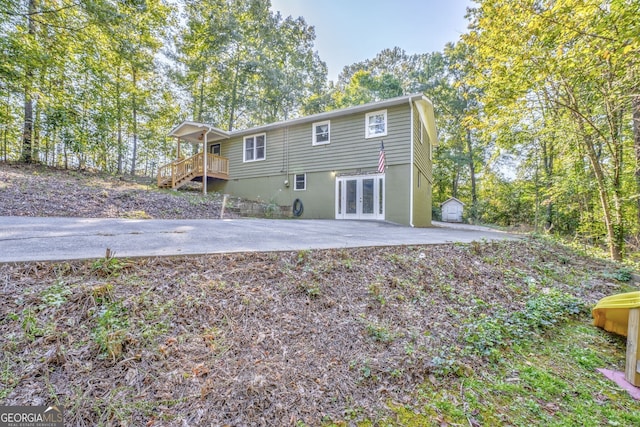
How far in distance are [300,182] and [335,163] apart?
→ 1.82 metres

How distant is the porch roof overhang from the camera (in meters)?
12.1

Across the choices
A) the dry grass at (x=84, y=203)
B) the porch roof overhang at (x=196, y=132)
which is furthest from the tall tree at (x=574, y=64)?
the porch roof overhang at (x=196, y=132)

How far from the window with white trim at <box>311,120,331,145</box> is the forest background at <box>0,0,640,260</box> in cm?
498

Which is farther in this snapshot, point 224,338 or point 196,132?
point 196,132

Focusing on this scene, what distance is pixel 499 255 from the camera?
15.1 ft

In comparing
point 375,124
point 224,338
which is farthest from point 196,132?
point 224,338

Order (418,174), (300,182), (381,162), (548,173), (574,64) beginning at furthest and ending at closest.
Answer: (548,173) → (300,182) → (418,174) → (381,162) → (574,64)

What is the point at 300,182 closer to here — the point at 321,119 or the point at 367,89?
the point at 321,119

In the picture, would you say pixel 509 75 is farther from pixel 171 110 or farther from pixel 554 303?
pixel 171 110

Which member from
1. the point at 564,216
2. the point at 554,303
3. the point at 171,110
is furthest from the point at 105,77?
the point at 564,216

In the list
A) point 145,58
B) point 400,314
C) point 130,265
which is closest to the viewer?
point 130,265

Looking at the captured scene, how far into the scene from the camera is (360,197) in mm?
10156

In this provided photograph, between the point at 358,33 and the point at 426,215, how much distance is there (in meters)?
9.03

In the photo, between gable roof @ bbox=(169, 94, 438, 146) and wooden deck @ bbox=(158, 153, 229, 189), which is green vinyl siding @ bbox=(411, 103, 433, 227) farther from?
wooden deck @ bbox=(158, 153, 229, 189)
